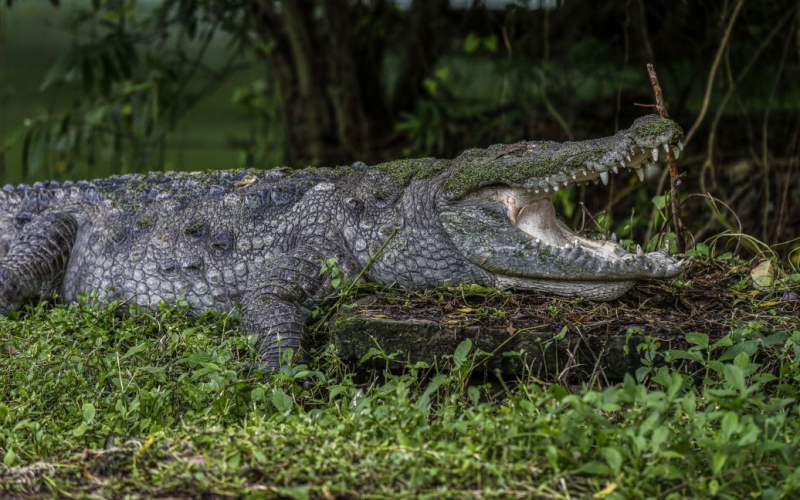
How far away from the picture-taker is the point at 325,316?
13.4 ft

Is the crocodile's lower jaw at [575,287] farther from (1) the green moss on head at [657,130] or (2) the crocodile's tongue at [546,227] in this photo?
(1) the green moss on head at [657,130]

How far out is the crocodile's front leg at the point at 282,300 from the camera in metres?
3.90

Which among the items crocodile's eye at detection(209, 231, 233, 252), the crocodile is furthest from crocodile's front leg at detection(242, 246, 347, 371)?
crocodile's eye at detection(209, 231, 233, 252)

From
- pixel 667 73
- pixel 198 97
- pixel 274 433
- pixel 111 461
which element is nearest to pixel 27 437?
pixel 111 461

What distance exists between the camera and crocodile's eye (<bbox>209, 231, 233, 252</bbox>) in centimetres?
452

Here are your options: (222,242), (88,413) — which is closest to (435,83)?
(222,242)

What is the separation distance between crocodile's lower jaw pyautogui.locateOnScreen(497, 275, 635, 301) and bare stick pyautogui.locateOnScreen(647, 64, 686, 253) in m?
0.83

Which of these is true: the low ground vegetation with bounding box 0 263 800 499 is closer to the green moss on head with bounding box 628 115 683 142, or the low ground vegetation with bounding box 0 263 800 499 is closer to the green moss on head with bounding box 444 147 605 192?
the green moss on head with bounding box 444 147 605 192

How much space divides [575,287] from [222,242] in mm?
1727

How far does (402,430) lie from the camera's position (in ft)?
9.27

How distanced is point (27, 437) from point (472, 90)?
7.84 m

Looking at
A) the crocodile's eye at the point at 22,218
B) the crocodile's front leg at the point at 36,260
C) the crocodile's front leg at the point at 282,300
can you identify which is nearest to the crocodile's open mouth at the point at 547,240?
the crocodile's front leg at the point at 282,300

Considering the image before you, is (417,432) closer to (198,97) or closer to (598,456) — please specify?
(598,456)

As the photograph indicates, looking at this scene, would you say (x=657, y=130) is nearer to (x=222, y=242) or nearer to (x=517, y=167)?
(x=517, y=167)
